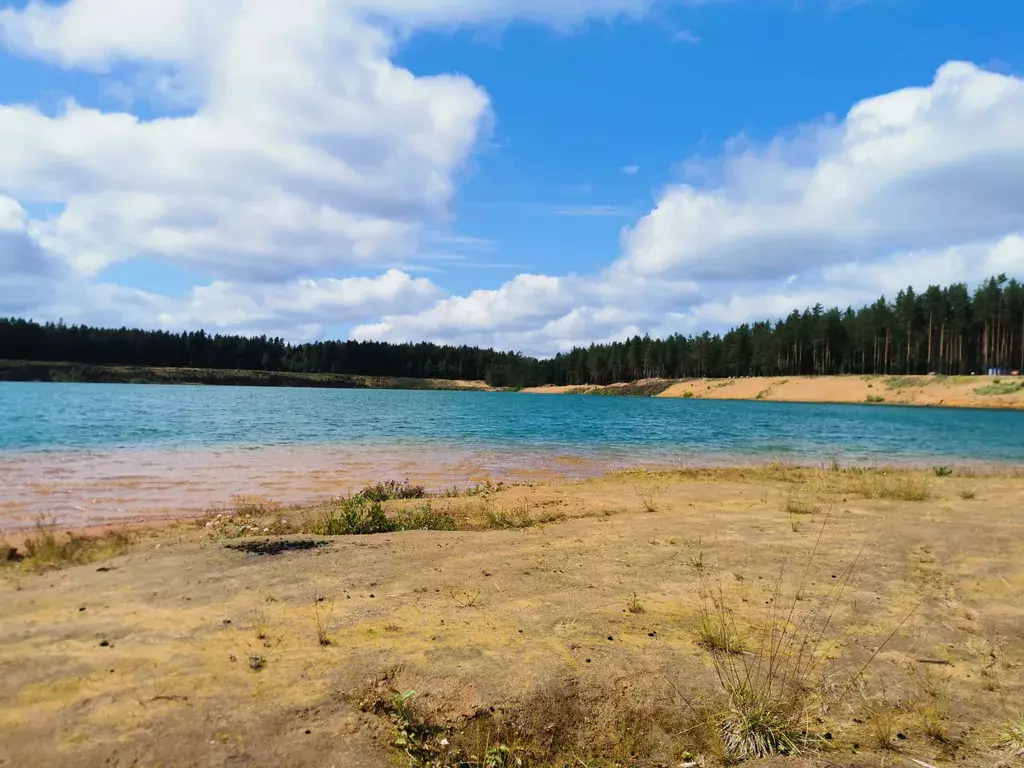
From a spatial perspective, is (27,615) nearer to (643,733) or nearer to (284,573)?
(284,573)

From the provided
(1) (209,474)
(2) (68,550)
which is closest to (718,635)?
(2) (68,550)

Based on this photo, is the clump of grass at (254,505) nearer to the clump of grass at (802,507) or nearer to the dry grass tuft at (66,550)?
the dry grass tuft at (66,550)

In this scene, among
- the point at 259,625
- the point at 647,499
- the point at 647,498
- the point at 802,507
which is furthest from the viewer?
the point at 647,498

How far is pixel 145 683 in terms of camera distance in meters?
4.48

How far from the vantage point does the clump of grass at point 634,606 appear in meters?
6.34

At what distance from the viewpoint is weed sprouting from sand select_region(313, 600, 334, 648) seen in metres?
5.32

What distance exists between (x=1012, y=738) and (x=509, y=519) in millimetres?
8515

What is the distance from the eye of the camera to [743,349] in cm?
12838

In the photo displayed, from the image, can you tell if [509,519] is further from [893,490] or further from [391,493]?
[893,490]

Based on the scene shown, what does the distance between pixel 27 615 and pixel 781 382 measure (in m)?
114

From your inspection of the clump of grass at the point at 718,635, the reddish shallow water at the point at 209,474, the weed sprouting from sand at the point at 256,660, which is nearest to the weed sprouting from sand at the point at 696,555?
the clump of grass at the point at 718,635

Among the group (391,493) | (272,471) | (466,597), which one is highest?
(466,597)

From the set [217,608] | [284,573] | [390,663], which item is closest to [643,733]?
[390,663]

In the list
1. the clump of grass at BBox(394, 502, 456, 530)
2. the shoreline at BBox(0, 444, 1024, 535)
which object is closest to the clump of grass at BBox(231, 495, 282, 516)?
the shoreline at BBox(0, 444, 1024, 535)
